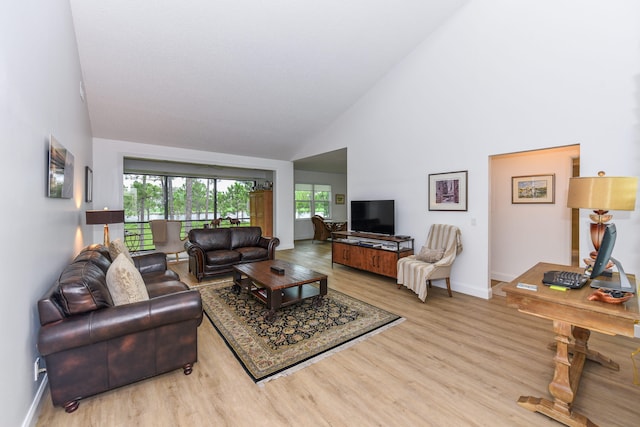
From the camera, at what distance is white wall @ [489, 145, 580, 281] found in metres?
3.88

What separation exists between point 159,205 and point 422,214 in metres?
6.97

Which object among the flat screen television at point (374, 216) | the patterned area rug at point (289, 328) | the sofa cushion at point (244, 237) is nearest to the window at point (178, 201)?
the sofa cushion at point (244, 237)

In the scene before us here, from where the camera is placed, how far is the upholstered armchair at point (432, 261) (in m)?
3.60

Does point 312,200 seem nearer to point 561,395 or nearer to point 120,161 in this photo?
point 120,161

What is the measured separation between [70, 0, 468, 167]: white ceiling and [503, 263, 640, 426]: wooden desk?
3.67m

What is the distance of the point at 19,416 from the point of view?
1.48 meters

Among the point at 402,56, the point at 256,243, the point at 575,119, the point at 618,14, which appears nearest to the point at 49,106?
the point at 256,243

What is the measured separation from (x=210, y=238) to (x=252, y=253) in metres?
0.86

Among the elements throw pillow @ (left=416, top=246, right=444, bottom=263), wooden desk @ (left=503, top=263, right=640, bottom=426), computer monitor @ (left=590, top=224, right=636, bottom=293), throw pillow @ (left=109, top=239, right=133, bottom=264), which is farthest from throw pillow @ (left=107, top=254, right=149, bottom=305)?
throw pillow @ (left=416, top=246, right=444, bottom=263)

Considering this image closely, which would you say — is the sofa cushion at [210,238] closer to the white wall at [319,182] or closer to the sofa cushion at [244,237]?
the sofa cushion at [244,237]

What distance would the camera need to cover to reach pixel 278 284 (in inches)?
119

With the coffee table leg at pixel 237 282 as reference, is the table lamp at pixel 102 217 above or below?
above

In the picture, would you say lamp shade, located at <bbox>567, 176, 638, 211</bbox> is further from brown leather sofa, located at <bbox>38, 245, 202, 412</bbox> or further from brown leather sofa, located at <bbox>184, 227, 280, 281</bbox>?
brown leather sofa, located at <bbox>184, 227, 280, 281</bbox>

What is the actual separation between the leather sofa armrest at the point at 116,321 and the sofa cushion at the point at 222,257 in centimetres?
250
